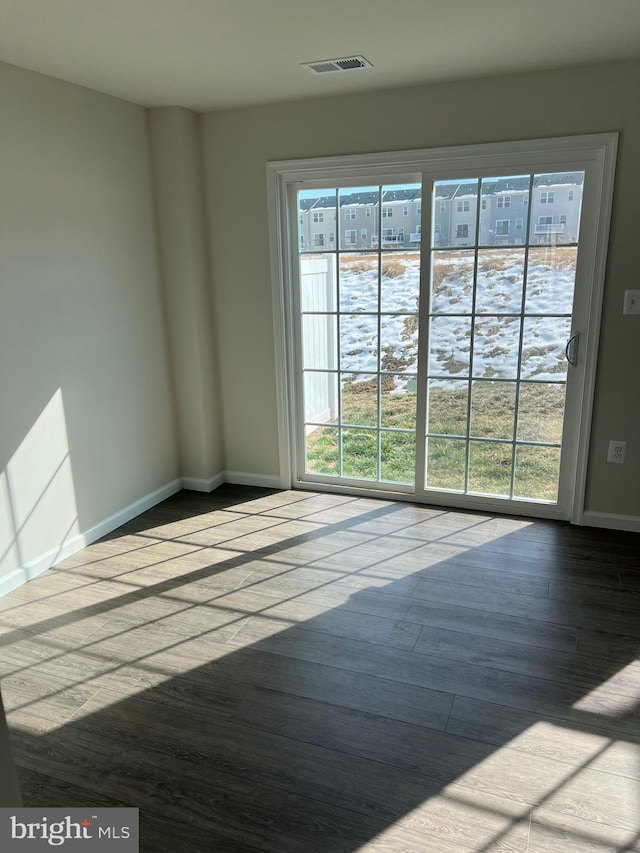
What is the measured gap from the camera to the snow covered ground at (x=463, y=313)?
134 inches

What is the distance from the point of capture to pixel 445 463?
3.84m

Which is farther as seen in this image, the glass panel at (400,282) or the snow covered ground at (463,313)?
the glass panel at (400,282)

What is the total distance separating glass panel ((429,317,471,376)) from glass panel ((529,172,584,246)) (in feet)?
2.02

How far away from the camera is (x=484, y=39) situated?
2617mm

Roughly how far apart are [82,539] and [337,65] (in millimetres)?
2789

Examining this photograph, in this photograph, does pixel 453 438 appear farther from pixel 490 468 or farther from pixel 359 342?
pixel 359 342

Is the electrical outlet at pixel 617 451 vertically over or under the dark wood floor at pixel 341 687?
over

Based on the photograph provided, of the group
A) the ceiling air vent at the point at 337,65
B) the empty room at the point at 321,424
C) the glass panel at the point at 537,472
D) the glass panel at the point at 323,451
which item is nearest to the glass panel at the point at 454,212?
the empty room at the point at 321,424

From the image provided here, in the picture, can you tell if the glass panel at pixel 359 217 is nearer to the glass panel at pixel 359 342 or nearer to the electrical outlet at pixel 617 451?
the glass panel at pixel 359 342

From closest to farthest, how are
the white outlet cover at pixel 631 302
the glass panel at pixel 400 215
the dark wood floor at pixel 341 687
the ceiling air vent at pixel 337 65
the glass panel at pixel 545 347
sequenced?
1. the dark wood floor at pixel 341 687
2. the ceiling air vent at pixel 337 65
3. the white outlet cover at pixel 631 302
4. the glass panel at pixel 545 347
5. the glass panel at pixel 400 215

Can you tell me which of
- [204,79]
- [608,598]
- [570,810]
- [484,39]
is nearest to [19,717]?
[570,810]

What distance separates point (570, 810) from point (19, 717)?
1.85 m

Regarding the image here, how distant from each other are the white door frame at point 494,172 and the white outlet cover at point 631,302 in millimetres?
123

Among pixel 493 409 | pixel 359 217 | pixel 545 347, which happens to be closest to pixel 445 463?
pixel 493 409
